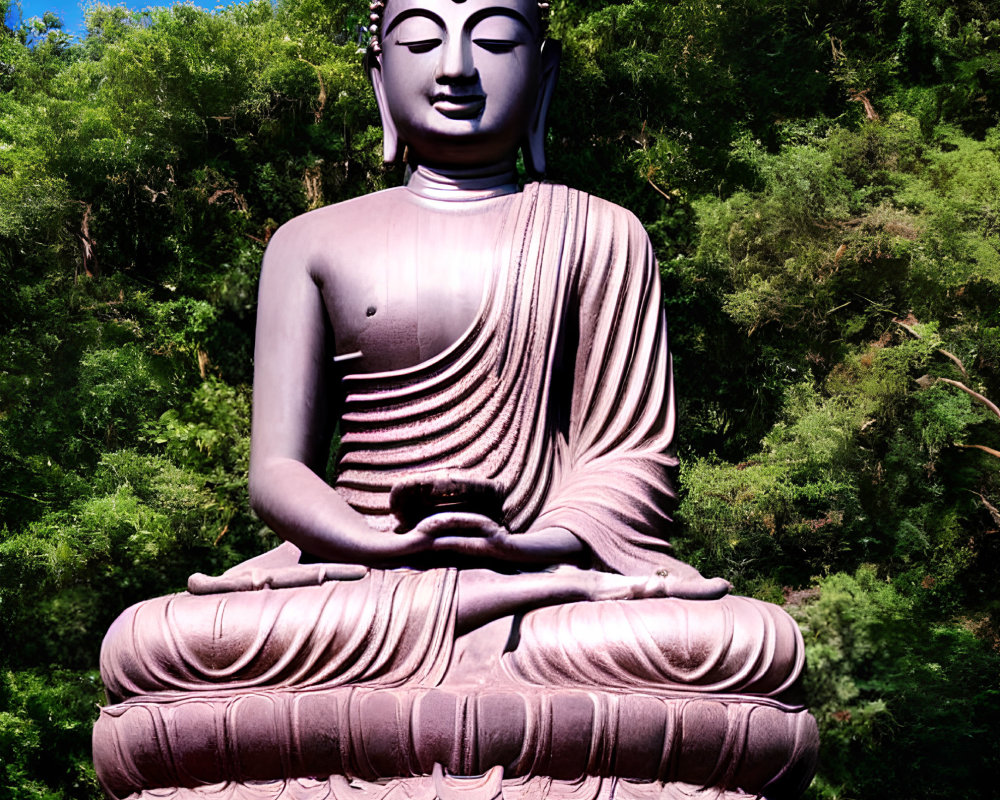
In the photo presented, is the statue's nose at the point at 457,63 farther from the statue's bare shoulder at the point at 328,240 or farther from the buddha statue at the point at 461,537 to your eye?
the statue's bare shoulder at the point at 328,240

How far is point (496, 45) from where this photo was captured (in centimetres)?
474

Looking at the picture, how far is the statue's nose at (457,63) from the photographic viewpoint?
4672mm

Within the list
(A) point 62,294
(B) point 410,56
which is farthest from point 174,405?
(B) point 410,56

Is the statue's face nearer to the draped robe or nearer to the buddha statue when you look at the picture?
the buddha statue

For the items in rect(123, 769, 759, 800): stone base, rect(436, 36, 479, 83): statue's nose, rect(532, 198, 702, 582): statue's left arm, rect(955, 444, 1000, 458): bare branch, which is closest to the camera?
rect(123, 769, 759, 800): stone base

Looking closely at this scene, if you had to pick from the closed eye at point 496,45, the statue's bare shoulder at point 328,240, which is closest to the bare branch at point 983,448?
the closed eye at point 496,45

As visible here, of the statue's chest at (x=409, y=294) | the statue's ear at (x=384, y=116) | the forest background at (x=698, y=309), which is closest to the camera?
the statue's chest at (x=409, y=294)

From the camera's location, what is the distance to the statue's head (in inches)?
186

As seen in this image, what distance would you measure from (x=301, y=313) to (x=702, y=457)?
264 inches

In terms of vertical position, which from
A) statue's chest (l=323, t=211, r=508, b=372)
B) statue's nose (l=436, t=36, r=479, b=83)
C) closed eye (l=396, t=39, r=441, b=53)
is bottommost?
statue's chest (l=323, t=211, r=508, b=372)

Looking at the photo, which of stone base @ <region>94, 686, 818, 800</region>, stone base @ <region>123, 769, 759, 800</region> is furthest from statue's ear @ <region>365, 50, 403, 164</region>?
stone base @ <region>123, 769, 759, 800</region>

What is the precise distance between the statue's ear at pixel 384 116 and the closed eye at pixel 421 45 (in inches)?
9.6

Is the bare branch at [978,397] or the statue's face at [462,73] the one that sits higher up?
the statue's face at [462,73]

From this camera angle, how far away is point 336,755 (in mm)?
3502
